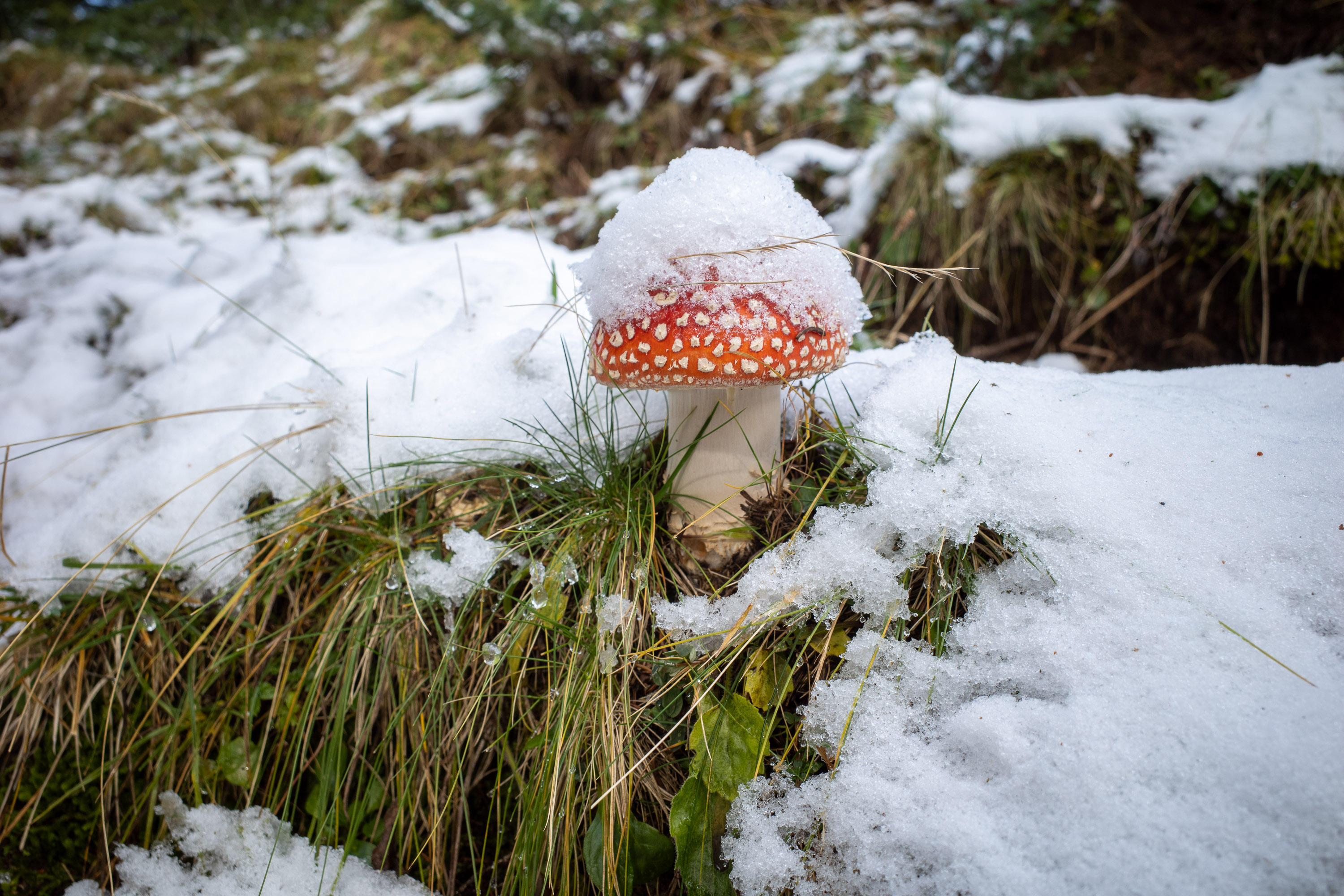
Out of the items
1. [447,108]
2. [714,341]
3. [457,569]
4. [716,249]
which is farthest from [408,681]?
[447,108]

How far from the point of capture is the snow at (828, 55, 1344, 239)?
6.94 ft

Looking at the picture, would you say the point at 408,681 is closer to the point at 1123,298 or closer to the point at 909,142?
the point at 909,142

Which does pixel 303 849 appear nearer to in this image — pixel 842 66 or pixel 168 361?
pixel 168 361

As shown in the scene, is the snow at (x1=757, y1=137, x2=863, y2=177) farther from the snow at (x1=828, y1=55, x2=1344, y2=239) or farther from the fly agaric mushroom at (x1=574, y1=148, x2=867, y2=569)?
the fly agaric mushroom at (x1=574, y1=148, x2=867, y2=569)

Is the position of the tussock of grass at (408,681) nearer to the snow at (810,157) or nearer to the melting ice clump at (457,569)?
the melting ice clump at (457,569)

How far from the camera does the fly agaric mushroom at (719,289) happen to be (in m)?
1.04

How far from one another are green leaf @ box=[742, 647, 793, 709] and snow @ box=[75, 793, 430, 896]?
2.77 feet

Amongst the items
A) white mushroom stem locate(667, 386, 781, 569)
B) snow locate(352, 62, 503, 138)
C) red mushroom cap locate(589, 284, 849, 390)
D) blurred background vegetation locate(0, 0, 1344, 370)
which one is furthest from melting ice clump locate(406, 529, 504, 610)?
snow locate(352, 62, 503, 138)

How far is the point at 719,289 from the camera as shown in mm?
1061

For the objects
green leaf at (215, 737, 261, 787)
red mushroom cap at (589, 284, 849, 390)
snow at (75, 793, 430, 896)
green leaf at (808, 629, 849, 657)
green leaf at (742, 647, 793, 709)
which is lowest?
snow at (75, 793, 430, 896)

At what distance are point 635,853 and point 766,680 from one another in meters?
0.42

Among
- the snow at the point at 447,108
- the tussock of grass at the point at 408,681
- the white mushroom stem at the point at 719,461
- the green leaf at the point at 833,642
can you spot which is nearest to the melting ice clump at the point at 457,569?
the tussock of grass at the point at 408,681

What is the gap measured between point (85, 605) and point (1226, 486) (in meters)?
2.57

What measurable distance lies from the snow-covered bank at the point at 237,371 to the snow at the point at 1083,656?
921 millimetres
